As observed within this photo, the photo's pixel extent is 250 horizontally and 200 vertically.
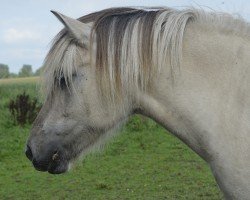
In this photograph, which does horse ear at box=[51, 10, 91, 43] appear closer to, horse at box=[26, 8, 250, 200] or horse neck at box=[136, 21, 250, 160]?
horse at box=[26, 8, 250, 200]

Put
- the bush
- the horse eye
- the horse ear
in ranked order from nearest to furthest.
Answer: the horse ear, the horse eye, the bush

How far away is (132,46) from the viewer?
9.59 ft

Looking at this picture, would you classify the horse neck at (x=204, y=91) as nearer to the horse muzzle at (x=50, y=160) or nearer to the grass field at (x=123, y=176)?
the horse muzzle at (x=50, y=160)

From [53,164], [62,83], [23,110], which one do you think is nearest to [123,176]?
[53,164]

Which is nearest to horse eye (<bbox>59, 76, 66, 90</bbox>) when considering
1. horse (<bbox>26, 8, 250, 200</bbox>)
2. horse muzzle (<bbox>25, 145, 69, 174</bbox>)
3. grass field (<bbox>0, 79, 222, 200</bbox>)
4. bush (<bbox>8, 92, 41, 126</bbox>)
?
horse (<bbox>26, 8, 250, 200</bbox>)

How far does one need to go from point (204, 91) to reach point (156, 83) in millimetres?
303

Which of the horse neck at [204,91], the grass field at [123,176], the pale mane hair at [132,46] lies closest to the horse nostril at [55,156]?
the pale mane hair at [132,46]

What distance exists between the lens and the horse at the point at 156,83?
279cm

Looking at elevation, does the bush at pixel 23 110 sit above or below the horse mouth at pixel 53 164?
below

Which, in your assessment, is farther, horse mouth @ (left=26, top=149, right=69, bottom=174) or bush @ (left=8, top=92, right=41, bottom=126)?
bush @ (left=8, top=92, right=41, bottom=126)

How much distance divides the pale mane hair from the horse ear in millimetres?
41

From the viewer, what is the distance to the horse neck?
2.79 meters

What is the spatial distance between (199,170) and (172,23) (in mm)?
6181

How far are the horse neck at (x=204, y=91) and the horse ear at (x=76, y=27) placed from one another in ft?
1.72
